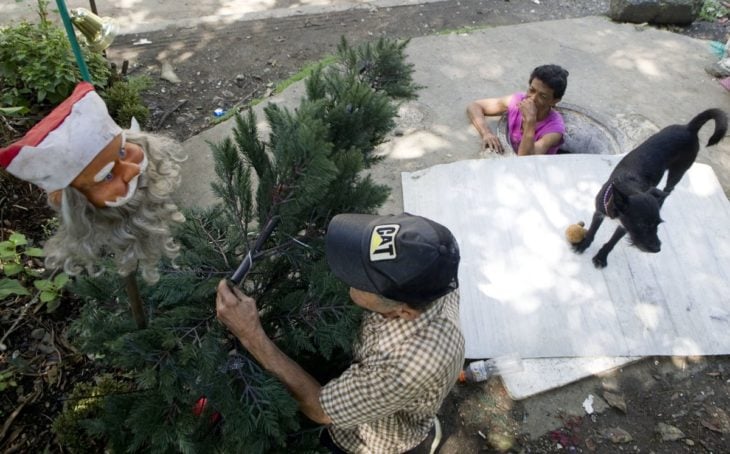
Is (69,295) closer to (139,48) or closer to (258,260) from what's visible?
(258,260)

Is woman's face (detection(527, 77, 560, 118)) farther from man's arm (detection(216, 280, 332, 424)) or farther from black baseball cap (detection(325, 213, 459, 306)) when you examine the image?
man's arm (detection(216, 280, 332, 424))

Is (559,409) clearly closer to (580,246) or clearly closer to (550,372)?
(550,372)

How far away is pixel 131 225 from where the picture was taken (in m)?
1.65

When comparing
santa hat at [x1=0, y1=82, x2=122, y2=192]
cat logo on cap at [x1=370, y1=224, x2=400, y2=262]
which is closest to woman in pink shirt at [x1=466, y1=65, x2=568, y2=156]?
cat logo on cap at [x1=370, y1=224, x2=400, y2=262]

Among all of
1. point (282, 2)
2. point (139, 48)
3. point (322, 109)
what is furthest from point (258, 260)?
point (282, 2)

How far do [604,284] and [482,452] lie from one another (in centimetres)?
155

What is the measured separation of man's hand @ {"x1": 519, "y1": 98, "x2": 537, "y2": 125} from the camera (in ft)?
14.3

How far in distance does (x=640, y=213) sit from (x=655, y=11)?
4842mm

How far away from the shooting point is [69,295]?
3498mm

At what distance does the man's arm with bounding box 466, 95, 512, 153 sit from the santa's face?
3.73 metres

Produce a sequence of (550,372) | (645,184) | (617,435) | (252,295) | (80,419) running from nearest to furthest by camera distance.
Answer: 1. (252,295)
2. (80,419)
3. (617,435)
4. (550,372)
5. (645,184)

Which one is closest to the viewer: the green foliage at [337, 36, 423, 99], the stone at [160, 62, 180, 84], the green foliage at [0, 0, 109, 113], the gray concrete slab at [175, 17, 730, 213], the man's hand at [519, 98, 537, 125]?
the green foliage at [337, 36, 423, 99]

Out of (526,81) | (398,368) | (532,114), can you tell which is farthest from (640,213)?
(526,81)

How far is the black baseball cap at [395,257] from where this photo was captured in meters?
1.63
